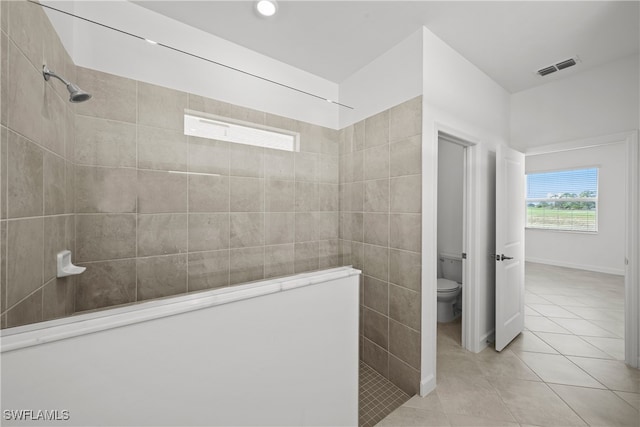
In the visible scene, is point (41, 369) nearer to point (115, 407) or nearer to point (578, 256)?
point (115, 407)

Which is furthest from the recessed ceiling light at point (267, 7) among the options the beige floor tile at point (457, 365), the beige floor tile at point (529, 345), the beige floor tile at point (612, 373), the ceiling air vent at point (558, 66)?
the beige floor tile at point (612, 373)

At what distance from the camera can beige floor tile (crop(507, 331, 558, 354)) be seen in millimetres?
2129

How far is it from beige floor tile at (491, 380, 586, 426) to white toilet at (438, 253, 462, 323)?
93cm

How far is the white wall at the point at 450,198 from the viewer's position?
9.76 feet

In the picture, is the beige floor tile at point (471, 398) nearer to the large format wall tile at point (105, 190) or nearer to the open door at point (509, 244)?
the open door at point (509, 244)

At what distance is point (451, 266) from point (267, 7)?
3.18 metres

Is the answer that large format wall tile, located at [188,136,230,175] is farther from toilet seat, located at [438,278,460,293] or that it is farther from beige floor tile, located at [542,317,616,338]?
beige floor tile, located at [542,317,616,338]

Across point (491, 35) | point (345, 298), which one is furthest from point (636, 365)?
point (491, 35)

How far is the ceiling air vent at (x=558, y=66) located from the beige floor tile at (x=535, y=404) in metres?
2.60

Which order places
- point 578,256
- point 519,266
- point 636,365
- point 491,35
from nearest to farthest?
point 491,35, point 636,365, point 519,266, point 578,256

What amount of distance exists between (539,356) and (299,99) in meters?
3.06

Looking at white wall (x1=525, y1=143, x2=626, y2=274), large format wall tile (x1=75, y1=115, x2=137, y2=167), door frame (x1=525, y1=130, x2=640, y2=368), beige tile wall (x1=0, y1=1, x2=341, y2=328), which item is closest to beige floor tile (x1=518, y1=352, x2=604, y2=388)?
door frame (x1=525, y1=130, x2=640, y2=368)

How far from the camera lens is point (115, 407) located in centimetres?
69

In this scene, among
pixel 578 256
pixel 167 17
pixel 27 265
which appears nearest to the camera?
pixel 27 265
